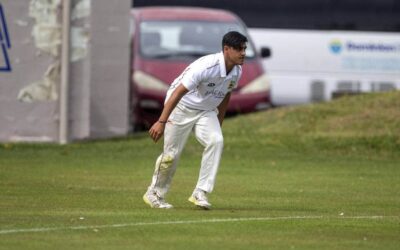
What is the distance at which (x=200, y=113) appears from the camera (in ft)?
45.6

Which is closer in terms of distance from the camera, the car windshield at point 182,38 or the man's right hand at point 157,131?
the man's right hand at point 157,131

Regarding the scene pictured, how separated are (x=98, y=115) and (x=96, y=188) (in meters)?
6.91

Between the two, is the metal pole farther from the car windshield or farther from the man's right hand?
the man's right hand

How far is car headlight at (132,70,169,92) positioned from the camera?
25.1 metres

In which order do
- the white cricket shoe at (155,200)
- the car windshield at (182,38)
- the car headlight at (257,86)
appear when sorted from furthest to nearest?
the car windshield at (182,38)
the car headlight at (257,86)
the white cricket shoe at (155,200)

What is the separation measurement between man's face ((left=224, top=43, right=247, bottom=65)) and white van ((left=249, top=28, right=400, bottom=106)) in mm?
18258

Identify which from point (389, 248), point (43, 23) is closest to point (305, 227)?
point (389, 248)

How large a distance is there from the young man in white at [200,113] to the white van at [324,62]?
18.0 m

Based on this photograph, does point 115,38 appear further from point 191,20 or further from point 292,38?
point 292,38

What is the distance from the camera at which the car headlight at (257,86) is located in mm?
25641

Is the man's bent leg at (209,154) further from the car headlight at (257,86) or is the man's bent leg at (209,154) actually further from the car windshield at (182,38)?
the car windshield at (182,38)

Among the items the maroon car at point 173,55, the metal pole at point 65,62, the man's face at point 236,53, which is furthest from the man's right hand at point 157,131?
the maroon car at point 173,55

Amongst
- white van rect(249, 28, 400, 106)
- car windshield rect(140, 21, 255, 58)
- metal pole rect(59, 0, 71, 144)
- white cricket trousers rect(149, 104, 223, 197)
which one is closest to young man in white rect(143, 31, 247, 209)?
white cricket trousers rect(149, 104, 223, 197)

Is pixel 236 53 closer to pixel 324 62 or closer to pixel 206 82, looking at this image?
pixel 206 82
